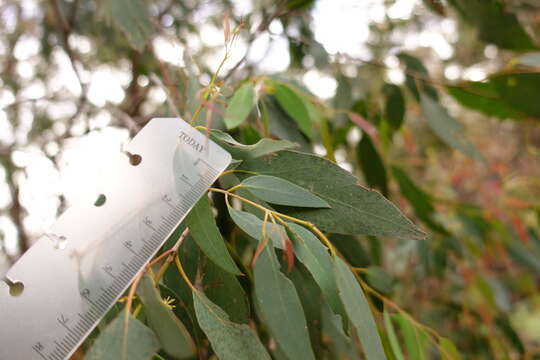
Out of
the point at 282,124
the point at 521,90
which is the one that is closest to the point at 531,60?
the point at 521,90

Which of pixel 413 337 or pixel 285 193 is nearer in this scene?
pixel 285 193

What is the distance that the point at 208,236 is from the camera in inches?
16.9

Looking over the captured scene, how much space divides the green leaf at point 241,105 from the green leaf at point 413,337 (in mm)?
365

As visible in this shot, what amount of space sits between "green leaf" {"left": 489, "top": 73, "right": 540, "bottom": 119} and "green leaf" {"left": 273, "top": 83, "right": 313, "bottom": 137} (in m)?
0.38

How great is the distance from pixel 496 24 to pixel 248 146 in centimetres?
71

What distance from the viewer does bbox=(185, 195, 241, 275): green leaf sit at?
42cm

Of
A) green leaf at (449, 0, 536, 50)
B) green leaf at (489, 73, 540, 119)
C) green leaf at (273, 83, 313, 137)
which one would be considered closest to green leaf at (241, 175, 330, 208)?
green leaf at (273, 83, 313, 137)

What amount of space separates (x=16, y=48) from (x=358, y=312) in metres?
1.66

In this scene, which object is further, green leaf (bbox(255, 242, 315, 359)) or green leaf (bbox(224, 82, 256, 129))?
green leaf (bbox(224, 82, 256, 129))

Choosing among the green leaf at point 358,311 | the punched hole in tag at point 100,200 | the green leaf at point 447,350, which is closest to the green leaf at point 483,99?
the green leaf at point 447,350

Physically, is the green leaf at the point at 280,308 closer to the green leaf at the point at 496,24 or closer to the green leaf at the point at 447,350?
the green leaf at the point at 447,350

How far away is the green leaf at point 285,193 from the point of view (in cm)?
44

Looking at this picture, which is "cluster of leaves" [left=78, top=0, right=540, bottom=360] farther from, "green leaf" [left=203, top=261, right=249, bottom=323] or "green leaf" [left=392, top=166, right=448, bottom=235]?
"green leaf" [left=392, top=166, right=448, bottom=235]

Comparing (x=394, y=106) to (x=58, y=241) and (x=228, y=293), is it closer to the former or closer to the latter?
(x=228, y=293)
